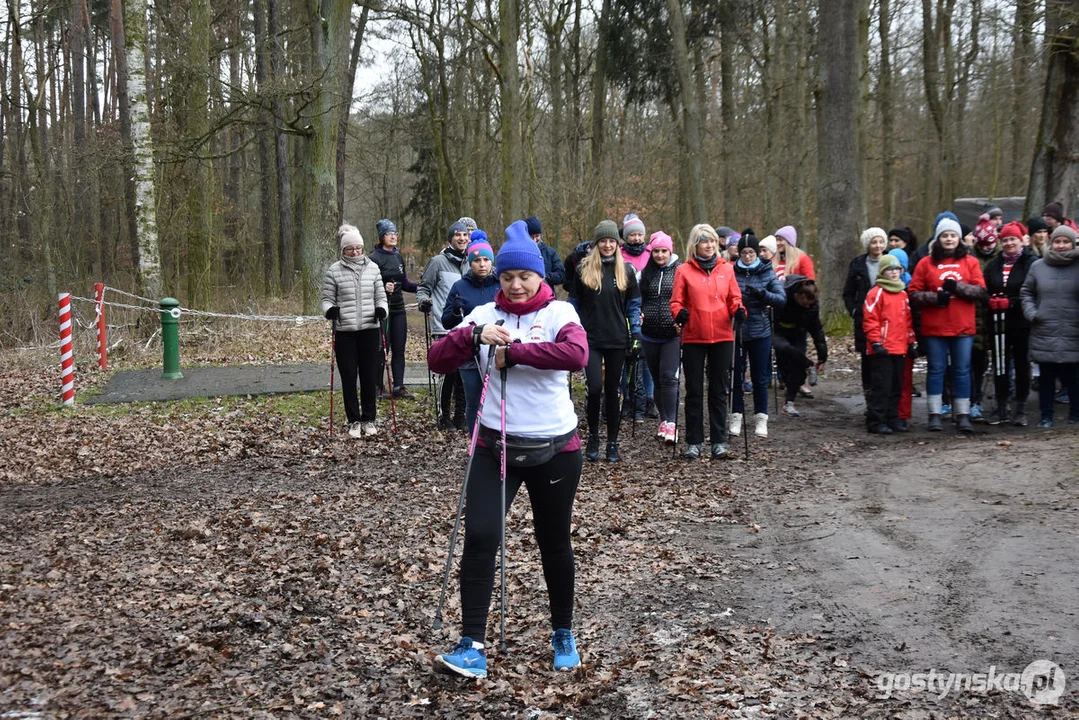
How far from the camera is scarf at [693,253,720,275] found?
9492 mm

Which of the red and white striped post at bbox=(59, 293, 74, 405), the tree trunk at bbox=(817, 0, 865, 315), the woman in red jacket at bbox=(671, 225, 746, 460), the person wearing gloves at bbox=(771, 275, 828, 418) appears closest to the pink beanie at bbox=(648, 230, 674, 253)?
the woman in red jacket at bbox=(671, 225, 746, 460)

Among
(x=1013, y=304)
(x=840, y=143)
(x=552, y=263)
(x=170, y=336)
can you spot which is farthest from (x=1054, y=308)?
(x=170, y=336)

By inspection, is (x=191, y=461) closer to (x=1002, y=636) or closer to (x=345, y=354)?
(x=345, y=354)

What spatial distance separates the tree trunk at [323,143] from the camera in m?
20.2

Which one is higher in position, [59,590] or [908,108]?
[908,108]

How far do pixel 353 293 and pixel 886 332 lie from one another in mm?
5825

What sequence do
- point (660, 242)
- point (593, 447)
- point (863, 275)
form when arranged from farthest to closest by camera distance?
point (863, 275) → point (660, 242) → point (593, 447)

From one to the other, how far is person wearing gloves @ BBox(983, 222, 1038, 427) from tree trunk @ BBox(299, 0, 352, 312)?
1359 cm

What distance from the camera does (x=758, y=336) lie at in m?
10.9

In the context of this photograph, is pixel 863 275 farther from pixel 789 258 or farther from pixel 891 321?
pixel 891 321

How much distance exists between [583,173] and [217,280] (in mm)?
13175

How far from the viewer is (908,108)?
133 ft

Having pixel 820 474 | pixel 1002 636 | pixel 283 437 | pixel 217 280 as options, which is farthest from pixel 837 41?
pixel 217 280

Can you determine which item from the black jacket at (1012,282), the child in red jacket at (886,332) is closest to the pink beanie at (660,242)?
the child in red jacket at (886,332)
